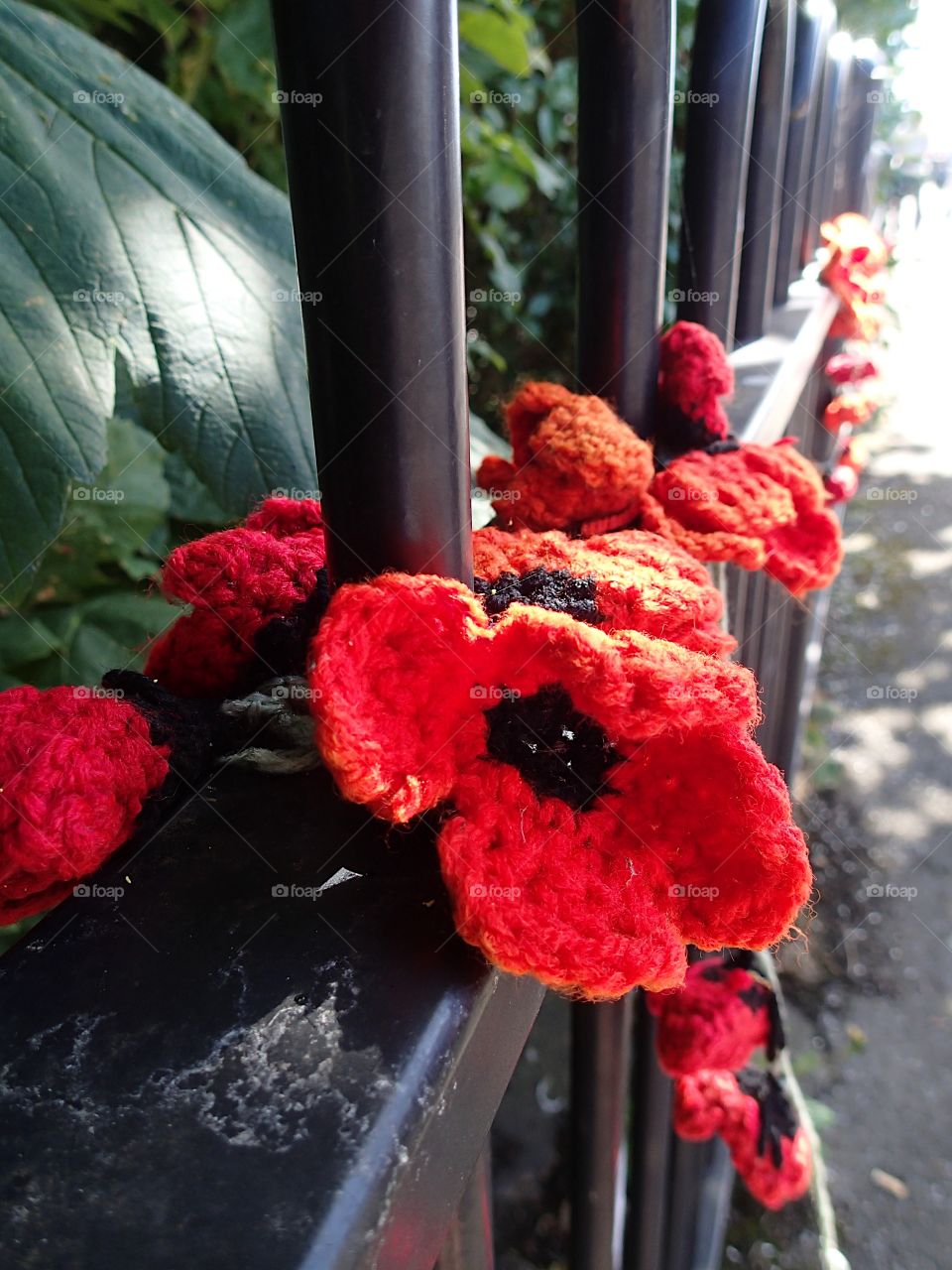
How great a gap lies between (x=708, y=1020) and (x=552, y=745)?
0.44 meters

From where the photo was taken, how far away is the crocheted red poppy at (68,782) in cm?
36

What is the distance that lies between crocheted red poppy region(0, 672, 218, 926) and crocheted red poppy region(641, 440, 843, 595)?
0.33 meters

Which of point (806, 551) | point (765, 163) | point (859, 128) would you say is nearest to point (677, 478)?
point (806, 551)

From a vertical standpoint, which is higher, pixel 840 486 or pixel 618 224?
pixel 618 224

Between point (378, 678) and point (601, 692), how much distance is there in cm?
9

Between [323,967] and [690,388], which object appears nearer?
[323,967]

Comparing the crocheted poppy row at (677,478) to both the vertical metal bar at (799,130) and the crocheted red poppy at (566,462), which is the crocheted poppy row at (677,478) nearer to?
the crocheted red poppy at (566,462)

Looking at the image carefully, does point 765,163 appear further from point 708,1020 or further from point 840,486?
point 708,1020

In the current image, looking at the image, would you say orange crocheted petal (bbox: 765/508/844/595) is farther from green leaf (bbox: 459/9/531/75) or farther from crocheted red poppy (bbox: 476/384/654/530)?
green leaf (bbox: 459/9/531/75)

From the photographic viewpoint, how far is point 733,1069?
814 mm

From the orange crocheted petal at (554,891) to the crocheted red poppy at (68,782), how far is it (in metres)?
0.13

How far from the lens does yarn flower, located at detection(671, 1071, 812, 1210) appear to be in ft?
2.68

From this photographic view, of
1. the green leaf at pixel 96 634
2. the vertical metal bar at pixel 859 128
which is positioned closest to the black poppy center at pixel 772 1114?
the green leaf at pixel 96 634

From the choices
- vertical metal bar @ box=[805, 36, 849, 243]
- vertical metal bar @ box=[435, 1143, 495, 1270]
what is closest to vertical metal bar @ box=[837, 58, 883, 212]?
vertical metal bar @ box=[805, 36, 849, 243]
